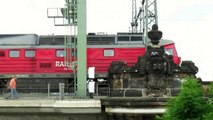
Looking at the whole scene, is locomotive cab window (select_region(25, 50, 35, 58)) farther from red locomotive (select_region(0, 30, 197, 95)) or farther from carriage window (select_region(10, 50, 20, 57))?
carriage window (select_region(10, 50, 20, 57))

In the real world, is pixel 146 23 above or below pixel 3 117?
above

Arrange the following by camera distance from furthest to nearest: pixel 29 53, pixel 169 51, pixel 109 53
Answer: pixel 169 51 < pixel 29 53 < pixel 109 53

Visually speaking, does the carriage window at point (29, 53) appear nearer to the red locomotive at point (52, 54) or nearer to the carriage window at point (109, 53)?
the red locomotive at point (52, 54)

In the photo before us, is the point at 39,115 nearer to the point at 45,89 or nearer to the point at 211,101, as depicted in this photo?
the point at 45,89

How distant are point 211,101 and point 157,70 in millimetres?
10140

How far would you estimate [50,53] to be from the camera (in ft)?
111

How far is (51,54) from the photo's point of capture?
111ft

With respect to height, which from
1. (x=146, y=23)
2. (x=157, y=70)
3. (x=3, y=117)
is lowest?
(x=3, y=117)

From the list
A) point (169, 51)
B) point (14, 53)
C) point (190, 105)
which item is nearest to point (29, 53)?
point (14, 53)

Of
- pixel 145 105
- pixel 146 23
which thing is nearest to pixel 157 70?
→ pixel 145 105

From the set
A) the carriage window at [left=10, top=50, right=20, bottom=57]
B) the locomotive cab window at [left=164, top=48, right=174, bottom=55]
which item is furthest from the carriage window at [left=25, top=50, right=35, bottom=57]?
the locomotive cab window at [left=164, top=48, right=174, bottom=55]

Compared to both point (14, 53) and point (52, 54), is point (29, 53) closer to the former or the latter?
point (14, 53)

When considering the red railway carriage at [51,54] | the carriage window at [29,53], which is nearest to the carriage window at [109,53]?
the red railway carriage at [51,54]

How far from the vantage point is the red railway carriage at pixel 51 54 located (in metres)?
33.1
